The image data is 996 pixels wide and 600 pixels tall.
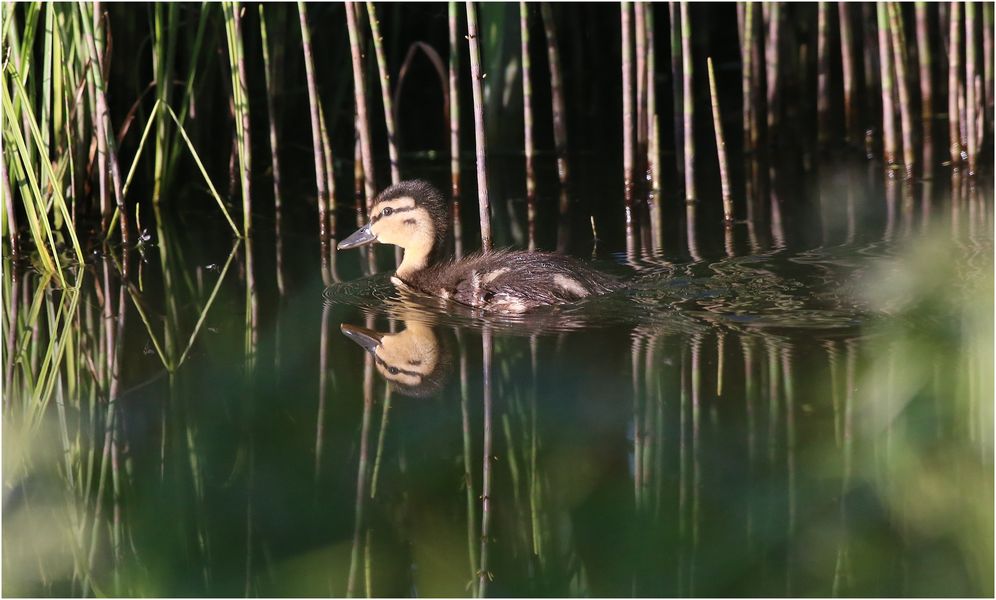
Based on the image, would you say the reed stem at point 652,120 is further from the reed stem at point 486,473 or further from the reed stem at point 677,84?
the reed stem at point 486,473

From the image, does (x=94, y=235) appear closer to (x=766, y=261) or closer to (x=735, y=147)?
(x=766, y=261)

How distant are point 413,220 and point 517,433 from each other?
6.75ft

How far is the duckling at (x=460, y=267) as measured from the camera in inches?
206

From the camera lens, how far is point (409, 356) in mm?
4797

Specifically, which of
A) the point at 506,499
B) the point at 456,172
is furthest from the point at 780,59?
the point at 506,499

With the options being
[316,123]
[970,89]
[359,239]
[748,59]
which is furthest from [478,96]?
[970,89]

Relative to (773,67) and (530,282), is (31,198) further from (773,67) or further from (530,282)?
(773,67)

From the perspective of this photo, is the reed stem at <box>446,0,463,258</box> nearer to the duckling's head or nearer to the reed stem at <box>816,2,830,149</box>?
the duckling's head

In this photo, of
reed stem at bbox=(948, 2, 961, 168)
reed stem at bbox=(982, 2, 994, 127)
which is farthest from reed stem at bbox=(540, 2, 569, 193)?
reed stem at bbox=(982, 2, 994, 127)

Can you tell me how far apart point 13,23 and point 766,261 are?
11.2ft

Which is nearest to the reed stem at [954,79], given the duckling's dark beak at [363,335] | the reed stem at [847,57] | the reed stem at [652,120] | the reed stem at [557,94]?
the reed stem at [847,57]

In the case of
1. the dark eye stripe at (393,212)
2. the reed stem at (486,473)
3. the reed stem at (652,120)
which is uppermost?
the reed stem at (652,120)

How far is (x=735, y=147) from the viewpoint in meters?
8.75

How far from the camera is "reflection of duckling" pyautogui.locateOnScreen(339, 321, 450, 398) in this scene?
14.6 feet
